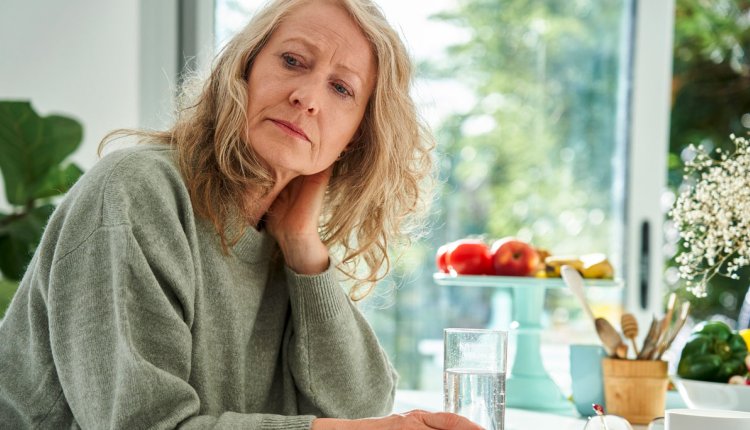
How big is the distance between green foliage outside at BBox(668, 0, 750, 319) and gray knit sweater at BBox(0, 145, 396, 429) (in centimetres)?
416

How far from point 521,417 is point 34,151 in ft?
4.46

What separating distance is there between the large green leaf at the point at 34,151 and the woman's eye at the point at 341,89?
1.06m

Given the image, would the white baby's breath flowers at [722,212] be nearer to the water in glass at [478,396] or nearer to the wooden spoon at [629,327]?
the wooden spoon at [629,327]

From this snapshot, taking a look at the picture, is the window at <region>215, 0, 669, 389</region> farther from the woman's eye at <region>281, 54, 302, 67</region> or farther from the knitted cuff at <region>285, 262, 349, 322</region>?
the woman's eye at <region>281, 54, 302, 67</region>

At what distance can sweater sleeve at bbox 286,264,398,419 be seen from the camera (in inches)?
61.5

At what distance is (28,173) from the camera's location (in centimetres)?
233

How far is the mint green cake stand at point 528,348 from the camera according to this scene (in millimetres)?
1890

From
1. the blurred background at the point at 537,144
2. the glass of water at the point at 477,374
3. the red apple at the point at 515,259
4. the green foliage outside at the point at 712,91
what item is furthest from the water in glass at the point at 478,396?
the green foliage outside at the point at 712,91

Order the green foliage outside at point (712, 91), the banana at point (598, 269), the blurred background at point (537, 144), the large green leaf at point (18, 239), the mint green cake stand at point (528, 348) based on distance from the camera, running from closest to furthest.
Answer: the mint green cake stand at point (528, 348), the banana at point (598, 269), the large green leaf at point (18, 239), the blurred background at point (537, 144), the green foliage outside at point (712, 91)

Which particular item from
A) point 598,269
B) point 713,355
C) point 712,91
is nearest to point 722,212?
point 713,355

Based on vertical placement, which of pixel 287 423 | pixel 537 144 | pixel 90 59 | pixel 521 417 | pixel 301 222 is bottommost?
pixel 521 417

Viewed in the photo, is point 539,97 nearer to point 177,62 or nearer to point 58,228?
point 177,62

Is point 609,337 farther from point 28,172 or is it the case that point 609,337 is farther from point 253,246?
point 28,172

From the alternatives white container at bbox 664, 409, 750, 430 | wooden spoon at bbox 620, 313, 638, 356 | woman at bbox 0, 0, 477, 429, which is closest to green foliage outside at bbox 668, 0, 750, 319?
wooden spoon at bbox 620, 313, 638, 356
